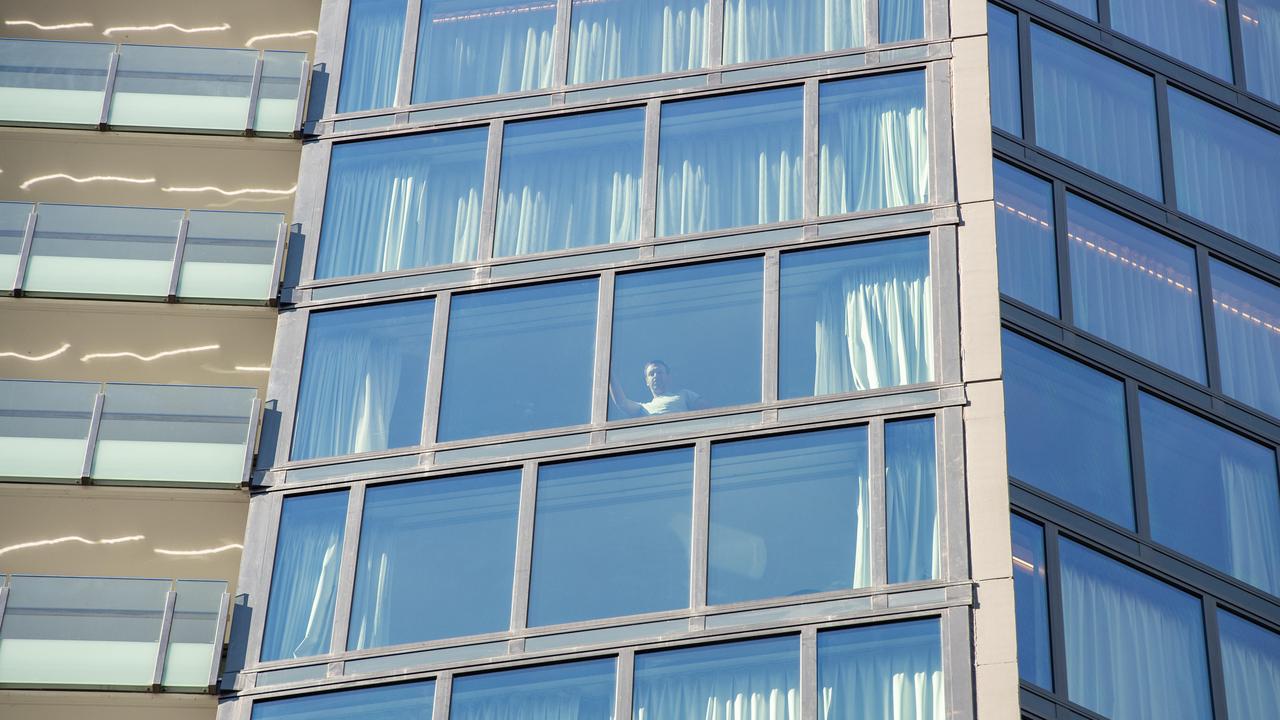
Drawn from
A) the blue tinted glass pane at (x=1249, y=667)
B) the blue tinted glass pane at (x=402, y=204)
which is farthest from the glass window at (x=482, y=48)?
the blue tinted glass pane at (x=1249, y=667)

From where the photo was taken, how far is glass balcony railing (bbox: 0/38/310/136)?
25703mm

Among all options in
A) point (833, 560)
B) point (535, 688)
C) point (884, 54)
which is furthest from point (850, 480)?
point (884, 54)

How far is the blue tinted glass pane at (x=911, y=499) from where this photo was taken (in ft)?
67.1

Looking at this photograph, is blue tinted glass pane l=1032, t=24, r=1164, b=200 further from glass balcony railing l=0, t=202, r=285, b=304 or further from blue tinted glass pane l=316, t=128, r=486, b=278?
glass balcony railing l=0, t=202, r=285, b=304

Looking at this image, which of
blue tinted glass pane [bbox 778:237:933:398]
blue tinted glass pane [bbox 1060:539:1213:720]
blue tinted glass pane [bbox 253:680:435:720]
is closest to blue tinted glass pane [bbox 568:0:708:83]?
blue tinted glass pane [bbox 778:237:933:398]

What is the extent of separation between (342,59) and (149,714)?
25.8 ft

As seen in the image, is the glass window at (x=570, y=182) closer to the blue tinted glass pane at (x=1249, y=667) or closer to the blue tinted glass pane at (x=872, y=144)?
the blue tinted glass pane at (x=872, y=144)

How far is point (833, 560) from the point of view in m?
20.6

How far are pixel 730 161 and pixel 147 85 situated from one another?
24.8 feet

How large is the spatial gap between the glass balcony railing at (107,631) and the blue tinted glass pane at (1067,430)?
27.8 feet

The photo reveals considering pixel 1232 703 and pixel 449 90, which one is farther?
pixel 449 90

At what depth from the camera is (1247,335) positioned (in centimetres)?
2484

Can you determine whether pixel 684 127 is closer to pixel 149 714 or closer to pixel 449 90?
pixel 449 90

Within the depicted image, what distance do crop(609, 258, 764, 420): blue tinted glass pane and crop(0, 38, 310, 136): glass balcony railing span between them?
18.2 ft
